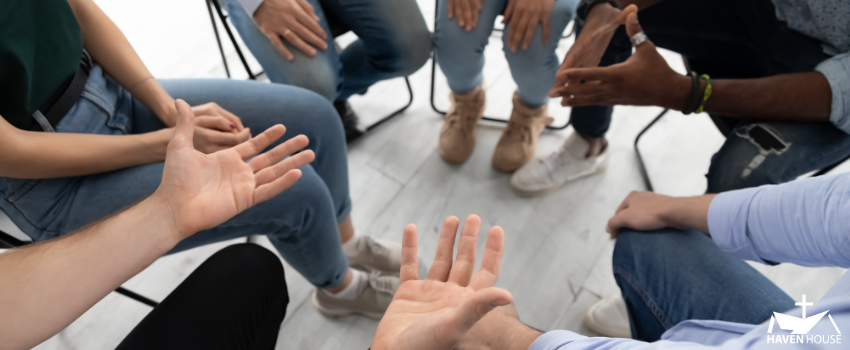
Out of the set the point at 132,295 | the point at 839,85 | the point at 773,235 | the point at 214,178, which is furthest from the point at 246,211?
the point at 839,85

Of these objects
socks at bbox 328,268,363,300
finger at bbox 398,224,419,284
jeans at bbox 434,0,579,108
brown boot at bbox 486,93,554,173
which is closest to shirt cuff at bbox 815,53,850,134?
jeans at bbox 434,0,579,108

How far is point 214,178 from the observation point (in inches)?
28.1

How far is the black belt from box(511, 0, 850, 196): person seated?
103cm

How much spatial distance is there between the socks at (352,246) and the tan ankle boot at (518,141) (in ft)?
1.96

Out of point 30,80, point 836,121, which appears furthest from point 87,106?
point 836,121

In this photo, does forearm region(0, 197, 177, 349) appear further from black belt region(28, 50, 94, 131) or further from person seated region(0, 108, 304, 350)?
black belt region(28, 50, 94, 131)

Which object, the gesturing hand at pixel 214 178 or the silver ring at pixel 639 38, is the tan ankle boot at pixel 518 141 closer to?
the silver ring at pixel 639 38

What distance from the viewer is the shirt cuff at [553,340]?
528 mm

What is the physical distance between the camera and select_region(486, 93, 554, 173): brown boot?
4.73 ft

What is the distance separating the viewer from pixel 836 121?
0.87 metres

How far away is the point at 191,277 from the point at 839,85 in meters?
1.36

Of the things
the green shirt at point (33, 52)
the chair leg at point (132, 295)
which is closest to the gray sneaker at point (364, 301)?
the chair leg at point (132, 295)

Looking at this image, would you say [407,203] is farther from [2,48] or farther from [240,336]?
[2,48]

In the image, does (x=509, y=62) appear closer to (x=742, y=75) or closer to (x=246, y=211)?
(x=742, y=75)
